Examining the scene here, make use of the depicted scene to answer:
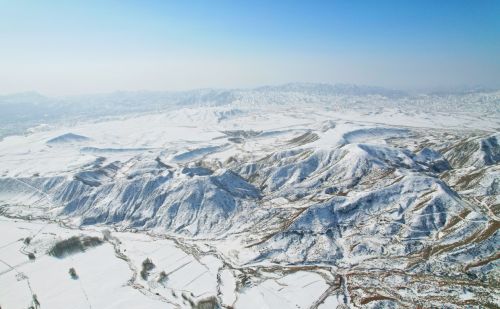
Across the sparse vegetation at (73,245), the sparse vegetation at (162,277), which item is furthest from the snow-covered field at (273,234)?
the sparse vegetation at (73,245)

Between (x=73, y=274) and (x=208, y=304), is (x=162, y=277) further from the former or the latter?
(x=73, y=274)

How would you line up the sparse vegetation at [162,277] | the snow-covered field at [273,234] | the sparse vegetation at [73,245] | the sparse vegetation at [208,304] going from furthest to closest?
the sparse vegetation at [73,245]
the sparse vegetation at [162,277]
the snow-covered field at [273,234]
the sparse vegetation at [208,304]

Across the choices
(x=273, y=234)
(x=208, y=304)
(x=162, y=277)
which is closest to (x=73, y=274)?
(x=162, y=277)

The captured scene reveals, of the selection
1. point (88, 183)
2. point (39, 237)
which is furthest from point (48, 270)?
point (88, 183)

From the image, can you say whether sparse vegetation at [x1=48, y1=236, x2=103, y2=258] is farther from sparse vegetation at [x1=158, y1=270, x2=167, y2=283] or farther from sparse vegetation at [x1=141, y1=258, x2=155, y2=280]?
sparse vegetation at [x1=158, y1=270, x2=167, y2=283]

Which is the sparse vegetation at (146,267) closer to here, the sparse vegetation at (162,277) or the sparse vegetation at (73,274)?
the sparse vegetation at (162,277)

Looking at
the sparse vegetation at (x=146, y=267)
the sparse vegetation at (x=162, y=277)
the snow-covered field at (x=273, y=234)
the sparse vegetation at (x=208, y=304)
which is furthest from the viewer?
the sparse vegetation at (x=146, y=267)

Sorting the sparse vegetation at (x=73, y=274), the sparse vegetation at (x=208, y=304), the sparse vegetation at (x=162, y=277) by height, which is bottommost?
the sparse vegetation at (x=73, y=274)

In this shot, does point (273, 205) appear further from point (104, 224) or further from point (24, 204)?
point (24, 204)
